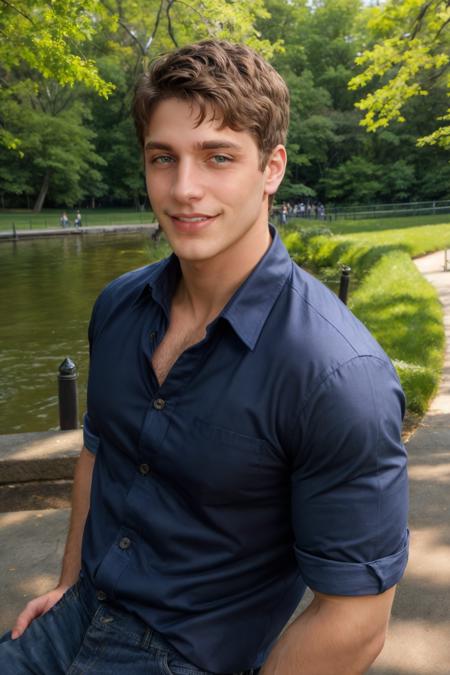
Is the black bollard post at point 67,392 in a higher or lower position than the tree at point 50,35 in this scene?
lower

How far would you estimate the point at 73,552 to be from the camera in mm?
2090

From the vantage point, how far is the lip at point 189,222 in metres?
1.69

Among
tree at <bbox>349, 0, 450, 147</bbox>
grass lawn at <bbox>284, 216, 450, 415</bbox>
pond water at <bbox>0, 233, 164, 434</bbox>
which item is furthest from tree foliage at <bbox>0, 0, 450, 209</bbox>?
tree at <bbox>349, 0, 450, 147</bbox>

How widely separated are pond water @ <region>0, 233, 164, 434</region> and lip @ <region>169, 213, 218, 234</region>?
6.57m

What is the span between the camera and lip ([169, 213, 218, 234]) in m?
1.69

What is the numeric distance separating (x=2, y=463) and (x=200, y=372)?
3475 mm

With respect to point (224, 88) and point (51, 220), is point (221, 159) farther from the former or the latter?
point (51, 220)

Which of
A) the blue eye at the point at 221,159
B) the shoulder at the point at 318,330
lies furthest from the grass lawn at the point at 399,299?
the blue eye at the point at 221,159

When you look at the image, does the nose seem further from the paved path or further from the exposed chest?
the paved path

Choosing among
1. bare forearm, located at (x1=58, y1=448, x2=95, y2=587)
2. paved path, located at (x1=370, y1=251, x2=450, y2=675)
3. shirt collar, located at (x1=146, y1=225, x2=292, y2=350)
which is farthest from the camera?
paved path, located at (x1=370, y1=251, x2=450, y2=675)

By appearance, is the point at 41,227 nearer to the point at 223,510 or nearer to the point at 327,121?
the point at 327,121

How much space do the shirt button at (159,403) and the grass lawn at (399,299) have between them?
4564 millimetres

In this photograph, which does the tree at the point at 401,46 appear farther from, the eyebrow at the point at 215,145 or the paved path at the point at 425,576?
the eyebrow at the point at 215,145

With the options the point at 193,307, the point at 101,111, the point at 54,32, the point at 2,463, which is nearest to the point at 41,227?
the point at 101,111
